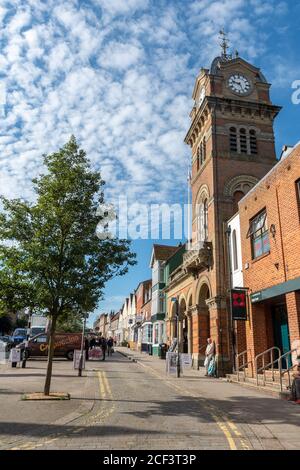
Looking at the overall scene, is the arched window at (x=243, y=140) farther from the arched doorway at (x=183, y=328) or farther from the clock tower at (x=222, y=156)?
the arched doorway at (x=183, y=328)

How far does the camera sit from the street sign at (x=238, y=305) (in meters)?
17.2

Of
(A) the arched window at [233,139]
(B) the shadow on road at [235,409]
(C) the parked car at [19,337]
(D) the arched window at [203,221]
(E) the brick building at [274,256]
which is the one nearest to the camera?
(B) the shadow on road at [235,409]

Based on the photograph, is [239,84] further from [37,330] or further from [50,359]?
[37,330]

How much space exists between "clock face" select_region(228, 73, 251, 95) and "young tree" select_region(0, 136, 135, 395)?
1630cm

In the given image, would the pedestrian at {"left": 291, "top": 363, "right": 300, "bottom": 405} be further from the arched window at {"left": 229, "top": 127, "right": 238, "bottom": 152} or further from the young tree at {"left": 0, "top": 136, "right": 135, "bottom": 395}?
the arched window at {"left": 229, "top": 127, "right": 238, "bottom": 152}

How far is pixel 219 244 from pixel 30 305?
41.4ft

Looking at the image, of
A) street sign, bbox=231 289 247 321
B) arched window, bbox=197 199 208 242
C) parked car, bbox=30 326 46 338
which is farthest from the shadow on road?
parked car, bbox=30 326 46 338

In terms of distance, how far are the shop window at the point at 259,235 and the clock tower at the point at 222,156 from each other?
135 inches

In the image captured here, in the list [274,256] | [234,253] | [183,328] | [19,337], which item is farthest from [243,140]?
[19,337]

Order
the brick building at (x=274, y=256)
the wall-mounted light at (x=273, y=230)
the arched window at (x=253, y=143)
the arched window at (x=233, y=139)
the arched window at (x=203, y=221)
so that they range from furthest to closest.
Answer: the arched window at (x=253, y=143), the arched window at (x=203, y=221), the arched window at (x=233, y=139), the wall-mounted light at (x=273, y=230), the brick building at (x=274, y=256)

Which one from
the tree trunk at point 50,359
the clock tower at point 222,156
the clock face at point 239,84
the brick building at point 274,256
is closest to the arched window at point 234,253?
the clock tower at point 222,156

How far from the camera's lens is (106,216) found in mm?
12445

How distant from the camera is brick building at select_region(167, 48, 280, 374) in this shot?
21578mm
